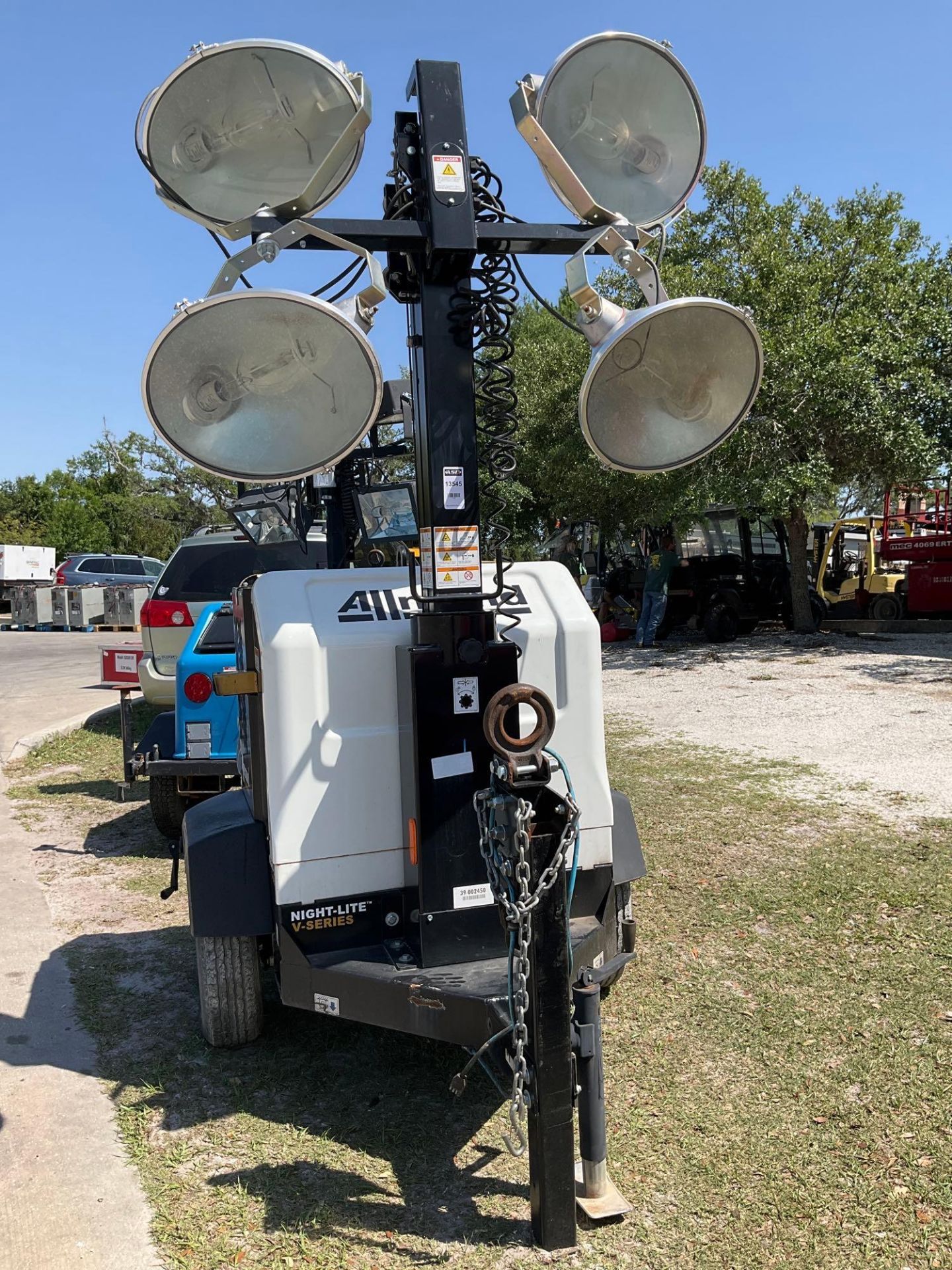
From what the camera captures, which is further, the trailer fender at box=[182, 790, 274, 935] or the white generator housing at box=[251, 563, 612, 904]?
the trailer fender at box=[182, 790, 274, 935]

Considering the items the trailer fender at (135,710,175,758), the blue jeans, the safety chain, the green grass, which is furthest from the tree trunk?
the safety chain

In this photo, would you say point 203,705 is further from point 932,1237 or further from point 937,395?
point 937,395

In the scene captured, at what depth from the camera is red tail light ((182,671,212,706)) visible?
20.4 feet

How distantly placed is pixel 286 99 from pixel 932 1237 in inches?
150

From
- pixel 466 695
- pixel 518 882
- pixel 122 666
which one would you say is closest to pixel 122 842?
pixel 122 666

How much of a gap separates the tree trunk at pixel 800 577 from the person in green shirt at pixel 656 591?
1.95 meters

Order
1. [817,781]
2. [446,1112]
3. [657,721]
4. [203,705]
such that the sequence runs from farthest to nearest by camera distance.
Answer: [657,721], [817,781], [203,705], [446,1112]

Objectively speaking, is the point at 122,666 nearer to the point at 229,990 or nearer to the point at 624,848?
the point at 229,990

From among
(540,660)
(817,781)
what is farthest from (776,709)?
(540,660)

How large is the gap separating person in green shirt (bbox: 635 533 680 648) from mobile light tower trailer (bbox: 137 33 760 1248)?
46.2 ft

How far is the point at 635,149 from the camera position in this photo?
359cm

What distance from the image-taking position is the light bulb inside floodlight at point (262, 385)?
9.86 ft

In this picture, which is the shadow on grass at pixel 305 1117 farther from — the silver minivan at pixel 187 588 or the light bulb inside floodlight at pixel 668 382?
the silver minivan at pixel 187 588

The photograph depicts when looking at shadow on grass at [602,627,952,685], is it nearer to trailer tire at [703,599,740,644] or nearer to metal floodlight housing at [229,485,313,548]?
trailer tire at [703,599,740,644]
